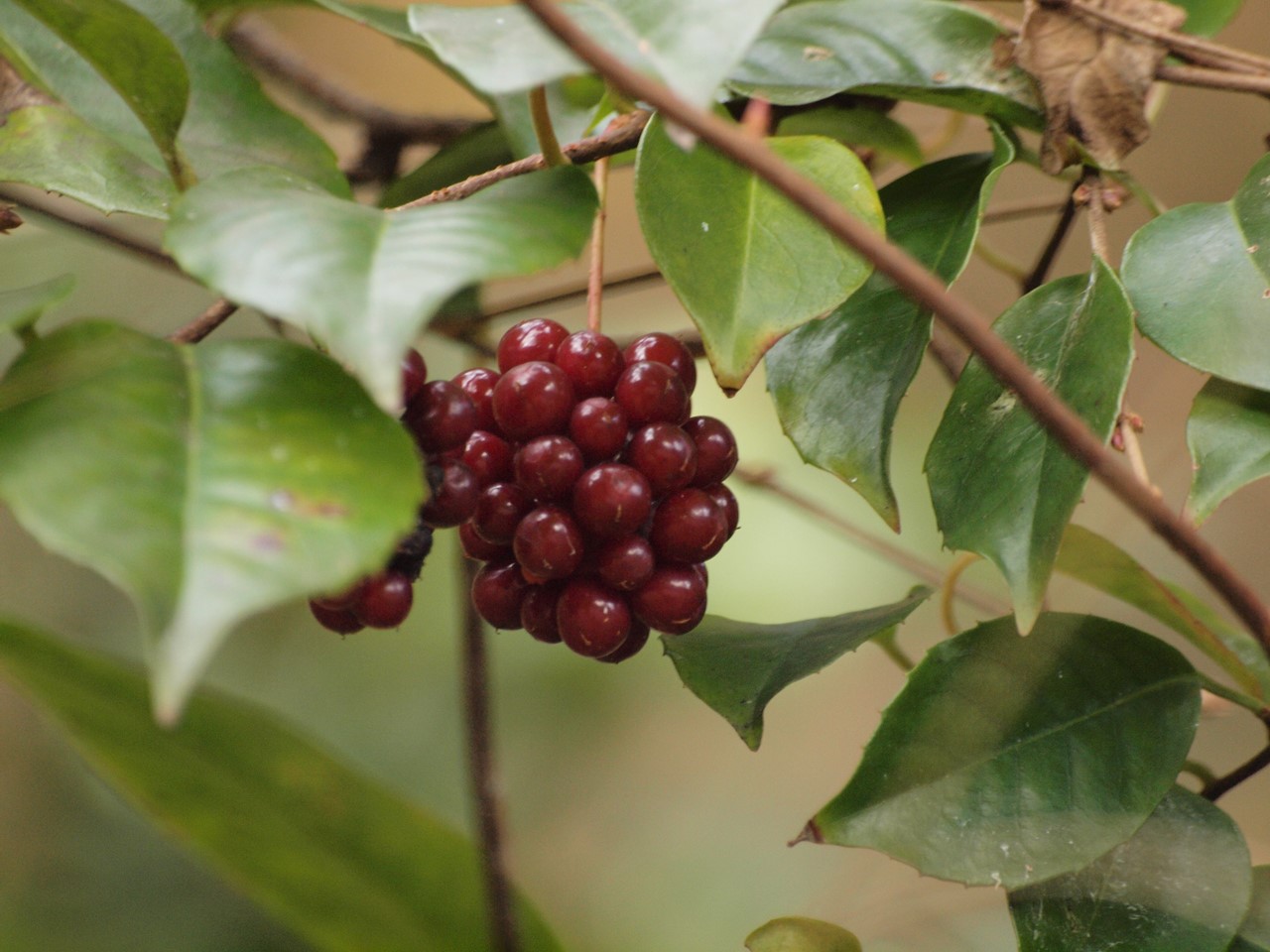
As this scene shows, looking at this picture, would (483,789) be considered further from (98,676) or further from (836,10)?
(836,10)

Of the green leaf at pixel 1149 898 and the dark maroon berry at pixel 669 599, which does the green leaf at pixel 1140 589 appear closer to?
the green leaf at pixel 1149 898

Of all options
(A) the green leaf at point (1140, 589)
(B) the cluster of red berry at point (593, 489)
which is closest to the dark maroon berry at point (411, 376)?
(B) the cluster of red berry at point (593, 489)

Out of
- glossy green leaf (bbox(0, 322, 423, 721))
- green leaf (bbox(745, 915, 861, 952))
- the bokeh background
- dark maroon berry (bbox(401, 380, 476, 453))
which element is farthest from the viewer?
the bokeh background

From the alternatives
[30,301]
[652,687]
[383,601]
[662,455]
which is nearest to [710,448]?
[662,455]

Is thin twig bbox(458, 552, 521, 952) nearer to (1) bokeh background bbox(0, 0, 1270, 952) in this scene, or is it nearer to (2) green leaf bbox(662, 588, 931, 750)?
(2) green leaf bbox(662, 588, 931, 750)

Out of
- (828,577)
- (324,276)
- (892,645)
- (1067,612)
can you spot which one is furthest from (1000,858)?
(828,577)

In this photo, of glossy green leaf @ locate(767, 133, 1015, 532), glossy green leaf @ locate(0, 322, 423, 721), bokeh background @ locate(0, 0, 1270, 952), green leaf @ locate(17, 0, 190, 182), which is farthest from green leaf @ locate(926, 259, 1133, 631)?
bokeh background @ locate(0, 0, 1270, 952)

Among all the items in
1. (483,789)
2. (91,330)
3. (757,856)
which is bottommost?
(757,856)
